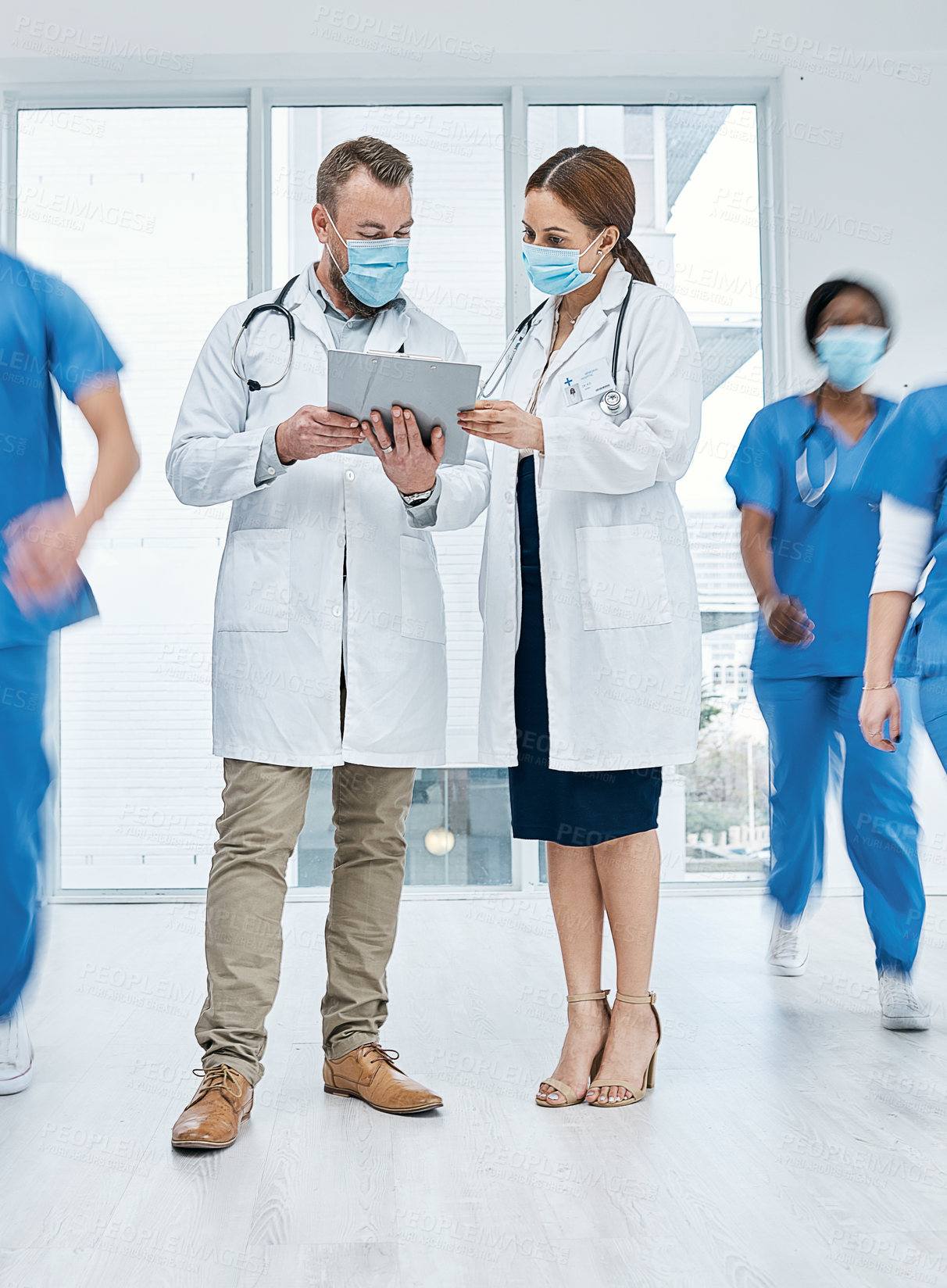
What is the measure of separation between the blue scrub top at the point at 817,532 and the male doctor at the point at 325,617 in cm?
90

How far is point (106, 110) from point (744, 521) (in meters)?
2.61

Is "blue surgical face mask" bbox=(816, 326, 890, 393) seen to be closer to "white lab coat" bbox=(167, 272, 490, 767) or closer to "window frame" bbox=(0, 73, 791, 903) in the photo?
"white lab coat" bbox=(167, 272, 490, 767)

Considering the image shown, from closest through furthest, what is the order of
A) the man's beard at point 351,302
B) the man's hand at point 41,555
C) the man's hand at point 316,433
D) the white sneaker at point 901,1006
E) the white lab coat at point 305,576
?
1. the man's hand at point 41,555
2. the man's hand at point 316,433
3. the white lab coat at point 305,576
4. the man's beard at point 351,302
5. the white sneaker at point 901,1006

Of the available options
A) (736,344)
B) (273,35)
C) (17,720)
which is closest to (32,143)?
(273,35)

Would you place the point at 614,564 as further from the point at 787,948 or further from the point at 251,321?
the point at 787,948

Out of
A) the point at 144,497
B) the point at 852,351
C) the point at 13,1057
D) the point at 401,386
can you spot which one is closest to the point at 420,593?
the point at 401,386

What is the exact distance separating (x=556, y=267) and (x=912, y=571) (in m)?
0.74

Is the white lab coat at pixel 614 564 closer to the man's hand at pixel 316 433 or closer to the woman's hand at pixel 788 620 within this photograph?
the man's hand at pixel 316 433

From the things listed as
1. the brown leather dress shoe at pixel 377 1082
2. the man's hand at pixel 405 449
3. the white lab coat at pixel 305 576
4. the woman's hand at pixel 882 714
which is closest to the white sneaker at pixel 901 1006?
the woman's hand at pixel 882 714

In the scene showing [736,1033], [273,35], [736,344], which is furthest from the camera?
[736,344]

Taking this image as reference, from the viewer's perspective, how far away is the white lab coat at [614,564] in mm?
1742

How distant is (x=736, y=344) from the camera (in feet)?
12.7

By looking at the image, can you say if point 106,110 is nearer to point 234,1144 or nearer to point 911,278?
point 911,278

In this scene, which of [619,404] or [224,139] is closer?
[619,404]
